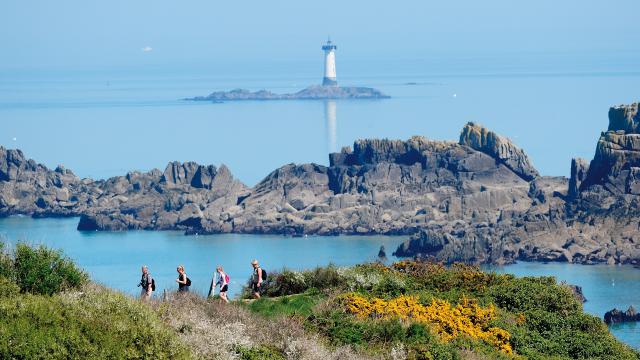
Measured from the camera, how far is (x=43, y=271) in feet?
65.9

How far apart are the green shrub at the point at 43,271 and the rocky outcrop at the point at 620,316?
152ft

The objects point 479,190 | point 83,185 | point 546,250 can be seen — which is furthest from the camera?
point 83,185

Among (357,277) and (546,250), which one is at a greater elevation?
(357,277)

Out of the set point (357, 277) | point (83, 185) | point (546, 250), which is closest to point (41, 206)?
point (83, 185)

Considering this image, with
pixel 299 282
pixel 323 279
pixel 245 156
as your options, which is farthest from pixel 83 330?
pixel 245 156

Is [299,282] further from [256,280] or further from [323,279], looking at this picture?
[256,280]

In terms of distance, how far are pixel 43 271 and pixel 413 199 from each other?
3593 inches

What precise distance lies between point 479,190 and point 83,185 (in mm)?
29859

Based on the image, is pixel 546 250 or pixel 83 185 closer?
pixel 546 250

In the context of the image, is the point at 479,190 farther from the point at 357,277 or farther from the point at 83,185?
the point at 357,277

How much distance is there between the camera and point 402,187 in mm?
113875

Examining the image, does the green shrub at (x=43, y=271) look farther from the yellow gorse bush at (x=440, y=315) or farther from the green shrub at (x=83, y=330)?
the yellow gorse bush at (x=440, y=315)

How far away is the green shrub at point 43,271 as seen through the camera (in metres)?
20.0

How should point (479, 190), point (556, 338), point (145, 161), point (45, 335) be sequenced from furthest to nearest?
point (145, 161) → point (479, 190) → point (556, 338) → point (45, 335)
